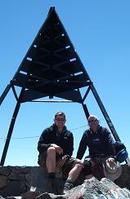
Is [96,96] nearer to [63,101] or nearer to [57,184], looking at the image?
[63,101]

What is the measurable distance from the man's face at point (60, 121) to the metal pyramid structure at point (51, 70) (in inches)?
125

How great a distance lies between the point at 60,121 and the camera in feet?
23.5

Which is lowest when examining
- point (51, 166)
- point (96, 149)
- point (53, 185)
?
point (53, 185)

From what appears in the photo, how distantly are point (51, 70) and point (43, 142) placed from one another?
165 inches

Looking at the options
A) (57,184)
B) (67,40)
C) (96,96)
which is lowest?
(57,184)

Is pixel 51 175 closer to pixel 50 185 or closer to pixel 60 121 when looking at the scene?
pixel 50 185

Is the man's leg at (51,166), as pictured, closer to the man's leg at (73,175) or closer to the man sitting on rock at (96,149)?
the man's leg at (73,175)

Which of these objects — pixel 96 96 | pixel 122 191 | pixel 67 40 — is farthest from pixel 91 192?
pixel 67 40

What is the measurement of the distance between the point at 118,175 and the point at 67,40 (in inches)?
173

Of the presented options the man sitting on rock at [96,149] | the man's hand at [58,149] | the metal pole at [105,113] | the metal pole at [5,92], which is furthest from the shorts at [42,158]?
the metal pole at [5,92]

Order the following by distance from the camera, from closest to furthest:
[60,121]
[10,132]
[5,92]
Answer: [60,121]
[5,92]
[10,132]

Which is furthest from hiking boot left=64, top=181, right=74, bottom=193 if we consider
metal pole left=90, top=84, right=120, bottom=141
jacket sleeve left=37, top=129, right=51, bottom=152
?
metal pole left=90, top=84, right=120, bottom=141

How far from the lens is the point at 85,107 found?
10906mm

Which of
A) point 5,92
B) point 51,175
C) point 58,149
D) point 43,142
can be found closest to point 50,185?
point 51,175
